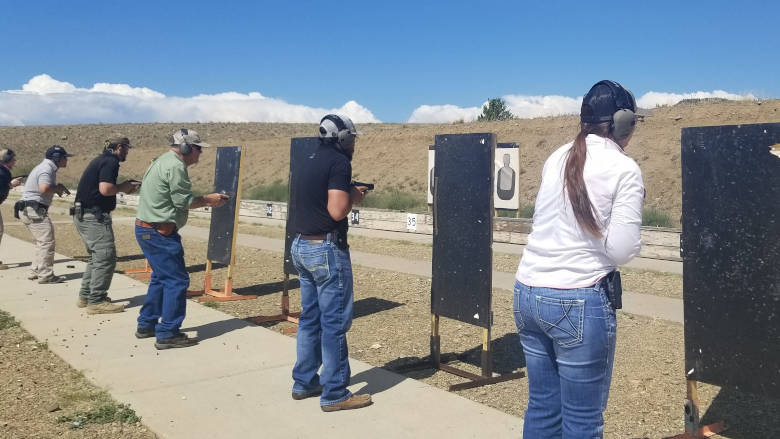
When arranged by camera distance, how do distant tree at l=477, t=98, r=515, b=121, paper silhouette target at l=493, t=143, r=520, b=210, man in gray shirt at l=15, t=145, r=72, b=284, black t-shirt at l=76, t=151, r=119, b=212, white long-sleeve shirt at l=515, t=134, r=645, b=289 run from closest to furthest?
white long-sleeve shirt at l=515, t=134, r=645, b=289, black t-shirt at l=76, t=151, r=119, b=212, man in gray shirt at l=15, t=145, r=72, b=284, paper silhouette target at l=493, t=143, r=520, b=210, distant tree at l=477, t=98, r=515, b=121

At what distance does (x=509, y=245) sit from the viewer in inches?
582

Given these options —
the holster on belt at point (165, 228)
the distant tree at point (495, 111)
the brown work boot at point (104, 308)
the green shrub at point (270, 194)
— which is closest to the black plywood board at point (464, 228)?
the holster on belt at point (165, 228)

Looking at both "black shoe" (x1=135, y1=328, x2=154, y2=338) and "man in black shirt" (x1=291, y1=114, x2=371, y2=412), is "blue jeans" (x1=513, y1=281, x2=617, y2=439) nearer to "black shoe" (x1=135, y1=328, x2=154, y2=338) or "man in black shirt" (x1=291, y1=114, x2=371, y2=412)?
"man in black shirt" (x1=291, y1=114, x2=371, y2=412)

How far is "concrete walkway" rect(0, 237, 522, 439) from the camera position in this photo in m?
4.23

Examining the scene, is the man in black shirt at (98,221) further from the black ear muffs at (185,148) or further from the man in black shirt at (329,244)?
the man in black shirt at (329,244)

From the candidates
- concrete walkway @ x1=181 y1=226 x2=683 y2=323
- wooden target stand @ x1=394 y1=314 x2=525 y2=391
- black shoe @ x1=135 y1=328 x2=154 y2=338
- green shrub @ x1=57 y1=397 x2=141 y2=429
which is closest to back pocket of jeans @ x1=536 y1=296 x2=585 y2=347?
wooden target stand @ x1=394 y1=314 x2=525 y2=391

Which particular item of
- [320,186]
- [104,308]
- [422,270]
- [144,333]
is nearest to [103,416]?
[320,186]

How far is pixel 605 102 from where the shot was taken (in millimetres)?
2670

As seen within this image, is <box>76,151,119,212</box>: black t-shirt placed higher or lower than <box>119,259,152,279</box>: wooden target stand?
higher

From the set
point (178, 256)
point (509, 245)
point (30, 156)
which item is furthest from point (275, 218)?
point (30, 156)

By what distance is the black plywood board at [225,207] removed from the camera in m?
8.48

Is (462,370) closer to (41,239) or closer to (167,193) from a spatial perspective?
(167,193)

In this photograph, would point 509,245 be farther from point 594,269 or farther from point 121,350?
point 594,269

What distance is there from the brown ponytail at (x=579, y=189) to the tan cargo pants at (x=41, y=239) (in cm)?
867
